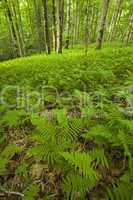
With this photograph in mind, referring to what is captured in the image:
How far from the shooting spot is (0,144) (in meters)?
3.51

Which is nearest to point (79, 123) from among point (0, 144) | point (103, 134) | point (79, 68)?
point (103, 134)

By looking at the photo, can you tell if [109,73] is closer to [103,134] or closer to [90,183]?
[103,134]

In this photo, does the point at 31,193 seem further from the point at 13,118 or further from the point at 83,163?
the point at 13,118

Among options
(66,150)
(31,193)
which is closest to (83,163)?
(66,150)

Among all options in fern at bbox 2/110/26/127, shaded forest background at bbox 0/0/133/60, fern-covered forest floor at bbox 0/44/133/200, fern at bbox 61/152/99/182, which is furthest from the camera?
shaded forest background at bbox 0/0/133/60

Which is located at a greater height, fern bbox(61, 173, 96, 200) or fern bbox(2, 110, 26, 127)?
fern bbox(61, 173, 96, 200)

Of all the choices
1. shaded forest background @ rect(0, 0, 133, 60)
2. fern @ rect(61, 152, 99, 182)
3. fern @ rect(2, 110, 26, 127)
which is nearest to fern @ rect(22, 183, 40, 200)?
fern @ rect(61, 152, 99, 182)

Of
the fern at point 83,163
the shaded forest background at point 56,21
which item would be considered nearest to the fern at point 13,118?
the fern at point 83,163

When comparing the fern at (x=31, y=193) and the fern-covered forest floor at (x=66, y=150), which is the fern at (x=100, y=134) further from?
the fern at (x=31, y=193)

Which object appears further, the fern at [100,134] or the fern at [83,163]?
the fern at [100,134]

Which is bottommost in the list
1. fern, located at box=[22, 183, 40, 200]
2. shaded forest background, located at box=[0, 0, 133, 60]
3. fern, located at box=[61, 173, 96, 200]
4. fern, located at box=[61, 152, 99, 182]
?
shaded forest background, located at box=[0, 0, 133, 60]

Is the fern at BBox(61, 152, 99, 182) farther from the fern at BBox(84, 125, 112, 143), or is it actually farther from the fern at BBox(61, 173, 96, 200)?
the fern at BBox(84, 125, 112, 143)

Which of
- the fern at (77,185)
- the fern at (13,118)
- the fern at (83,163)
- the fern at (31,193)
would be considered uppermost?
the fern at (83,163)

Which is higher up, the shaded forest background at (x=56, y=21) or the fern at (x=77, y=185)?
the fern at (x=77, y=185)
